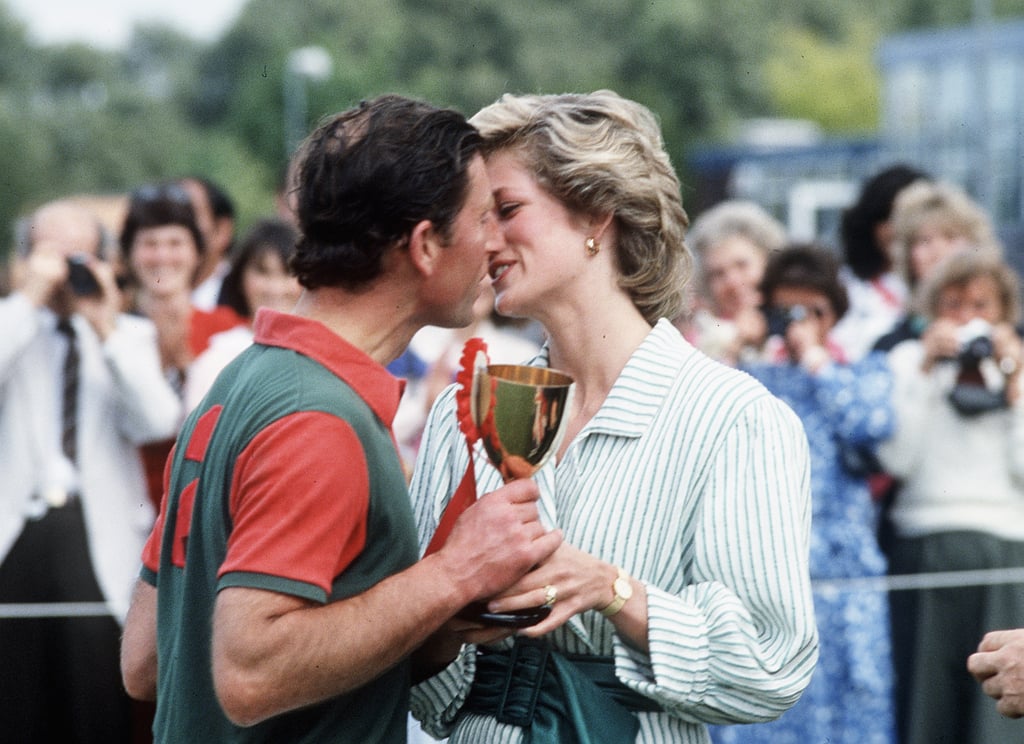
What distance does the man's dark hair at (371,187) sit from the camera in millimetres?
2193

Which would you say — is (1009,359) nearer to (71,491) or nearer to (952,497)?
(952,497)

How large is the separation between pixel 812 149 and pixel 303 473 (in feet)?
129

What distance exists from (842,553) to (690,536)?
2.61 m

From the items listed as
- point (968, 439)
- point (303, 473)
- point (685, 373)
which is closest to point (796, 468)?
point (685, 373)

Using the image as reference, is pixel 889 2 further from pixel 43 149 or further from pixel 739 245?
pixel 739 245

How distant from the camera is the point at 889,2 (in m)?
75.3

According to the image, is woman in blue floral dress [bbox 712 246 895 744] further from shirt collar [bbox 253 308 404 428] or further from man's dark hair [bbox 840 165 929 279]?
shirt collar [bbox 253 308 404 428]

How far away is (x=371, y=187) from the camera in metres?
2.19

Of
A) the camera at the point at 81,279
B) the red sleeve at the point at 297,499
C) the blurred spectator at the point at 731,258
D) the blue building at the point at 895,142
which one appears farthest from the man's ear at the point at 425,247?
the blue building at the point at 895,142

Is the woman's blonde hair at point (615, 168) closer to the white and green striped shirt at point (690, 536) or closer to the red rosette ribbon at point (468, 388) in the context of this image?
the white and green striped shirt at point (690, 536)

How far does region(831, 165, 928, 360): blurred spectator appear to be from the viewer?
638 cm

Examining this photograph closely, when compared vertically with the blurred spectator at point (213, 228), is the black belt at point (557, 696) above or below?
below

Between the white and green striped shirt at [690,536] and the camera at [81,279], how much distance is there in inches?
92.7

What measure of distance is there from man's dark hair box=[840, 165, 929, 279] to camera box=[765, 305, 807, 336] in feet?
4.37
